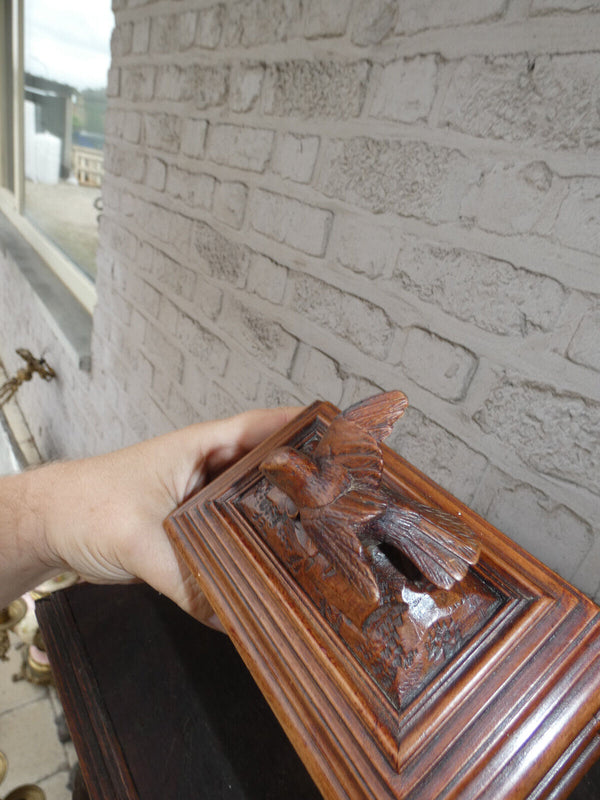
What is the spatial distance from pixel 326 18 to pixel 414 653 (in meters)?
1.06

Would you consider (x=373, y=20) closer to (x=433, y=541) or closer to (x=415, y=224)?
(x=415, y=224)

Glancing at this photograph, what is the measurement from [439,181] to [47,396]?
2875 millimetres

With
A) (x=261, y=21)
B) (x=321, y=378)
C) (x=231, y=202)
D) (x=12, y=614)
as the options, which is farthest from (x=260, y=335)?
(x=12, y=614)

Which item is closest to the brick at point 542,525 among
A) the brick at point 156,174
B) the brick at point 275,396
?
the brick at point 275,396

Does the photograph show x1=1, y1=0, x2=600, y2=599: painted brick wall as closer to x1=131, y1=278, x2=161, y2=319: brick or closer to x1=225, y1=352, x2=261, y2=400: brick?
x1=225, y1=352, x2=261, y2=400: brick

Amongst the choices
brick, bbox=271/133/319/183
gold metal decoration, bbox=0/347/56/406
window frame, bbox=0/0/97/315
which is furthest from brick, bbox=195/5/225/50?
gold metal decoration, bbox=0/347/56/406

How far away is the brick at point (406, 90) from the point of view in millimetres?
690

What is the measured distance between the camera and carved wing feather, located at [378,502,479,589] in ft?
1.22

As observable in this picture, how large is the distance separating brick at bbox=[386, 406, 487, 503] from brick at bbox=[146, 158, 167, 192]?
118 cm

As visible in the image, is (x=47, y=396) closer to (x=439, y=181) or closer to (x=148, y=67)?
(x=148, y=67)

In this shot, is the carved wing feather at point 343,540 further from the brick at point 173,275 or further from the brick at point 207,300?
the brick at point 173,275

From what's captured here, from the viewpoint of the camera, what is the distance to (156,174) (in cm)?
148

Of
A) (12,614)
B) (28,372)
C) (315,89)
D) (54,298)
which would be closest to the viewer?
(315,89)

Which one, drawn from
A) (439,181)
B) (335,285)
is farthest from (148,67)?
(439,181)
